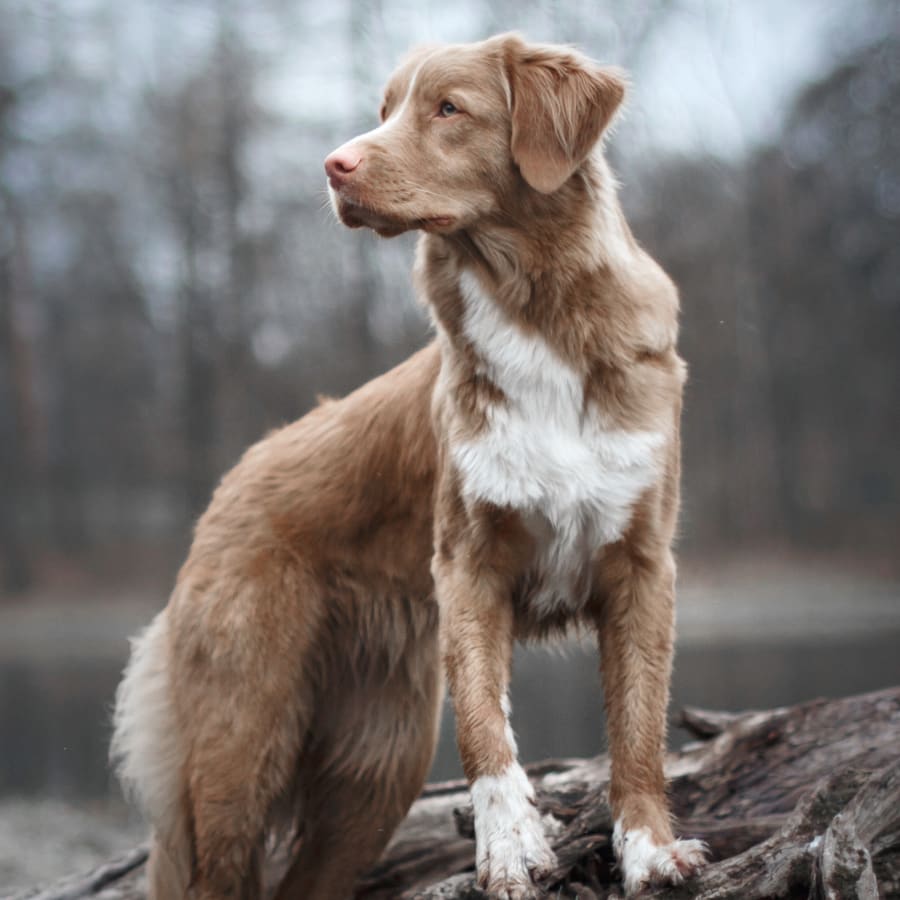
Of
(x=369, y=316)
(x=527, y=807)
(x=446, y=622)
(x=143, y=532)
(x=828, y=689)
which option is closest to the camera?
(x=527, y=807)

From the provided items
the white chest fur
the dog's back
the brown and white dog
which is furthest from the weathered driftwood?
the white chest fur

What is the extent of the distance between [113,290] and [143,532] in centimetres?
301

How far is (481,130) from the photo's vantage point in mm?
2961

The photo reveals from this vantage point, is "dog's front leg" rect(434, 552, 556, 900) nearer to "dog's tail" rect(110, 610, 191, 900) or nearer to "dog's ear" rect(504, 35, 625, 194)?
"dog's ear" rect(504, 35, 625, 194)

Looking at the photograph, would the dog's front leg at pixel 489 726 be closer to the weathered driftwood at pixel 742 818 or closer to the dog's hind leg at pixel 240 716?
the weathered driftwood at pixel 742 818

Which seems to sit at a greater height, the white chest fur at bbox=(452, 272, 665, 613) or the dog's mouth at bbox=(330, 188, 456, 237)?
the dog's mouth at bbox=(330, 188, 456, 237)

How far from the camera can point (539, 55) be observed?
3.02 meters

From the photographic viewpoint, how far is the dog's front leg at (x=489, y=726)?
2590 millimetres

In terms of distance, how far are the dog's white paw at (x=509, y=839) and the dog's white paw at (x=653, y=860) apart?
204 millimetres

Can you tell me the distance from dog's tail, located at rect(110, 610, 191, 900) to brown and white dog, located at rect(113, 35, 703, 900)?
0.15 metres

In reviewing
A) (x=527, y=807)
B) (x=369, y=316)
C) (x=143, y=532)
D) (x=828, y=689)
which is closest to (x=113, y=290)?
(x=143, y=532)

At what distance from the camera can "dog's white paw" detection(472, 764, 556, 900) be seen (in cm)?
257

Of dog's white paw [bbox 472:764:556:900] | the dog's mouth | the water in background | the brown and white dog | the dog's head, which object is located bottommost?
the water in background

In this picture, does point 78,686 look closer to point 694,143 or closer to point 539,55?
point 694,143
